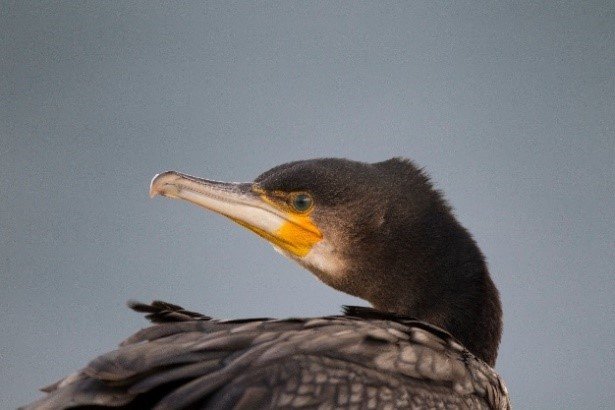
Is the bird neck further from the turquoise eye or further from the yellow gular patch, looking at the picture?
the turquoise eye

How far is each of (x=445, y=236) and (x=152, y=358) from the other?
6.64ft

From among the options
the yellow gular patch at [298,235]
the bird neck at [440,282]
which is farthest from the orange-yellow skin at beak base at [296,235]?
the bird neck at [440,282]

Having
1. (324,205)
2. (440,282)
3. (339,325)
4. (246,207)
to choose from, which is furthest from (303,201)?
(339,325)

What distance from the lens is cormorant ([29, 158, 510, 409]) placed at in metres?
2.76

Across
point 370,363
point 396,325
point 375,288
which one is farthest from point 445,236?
point 370,363

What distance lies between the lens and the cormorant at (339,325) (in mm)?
2756

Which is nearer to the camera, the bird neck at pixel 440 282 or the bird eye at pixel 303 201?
the bird neck at pixel 440 282

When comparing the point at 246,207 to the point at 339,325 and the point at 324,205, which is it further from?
the point at 339,325

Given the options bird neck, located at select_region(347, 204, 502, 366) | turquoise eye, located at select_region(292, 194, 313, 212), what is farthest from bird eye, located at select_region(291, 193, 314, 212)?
bird neck, located at select_region(347, 204, 502, 366)

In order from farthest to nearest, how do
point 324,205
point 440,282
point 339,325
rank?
point 324,205 < point 440,282 < point 339,325

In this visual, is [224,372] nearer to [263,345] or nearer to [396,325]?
[263,345]

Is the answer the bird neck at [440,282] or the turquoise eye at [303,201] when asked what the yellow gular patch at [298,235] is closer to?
the turquoise eye at [303,201]

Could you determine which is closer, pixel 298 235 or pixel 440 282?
pixel 440 282

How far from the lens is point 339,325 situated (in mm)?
3143
